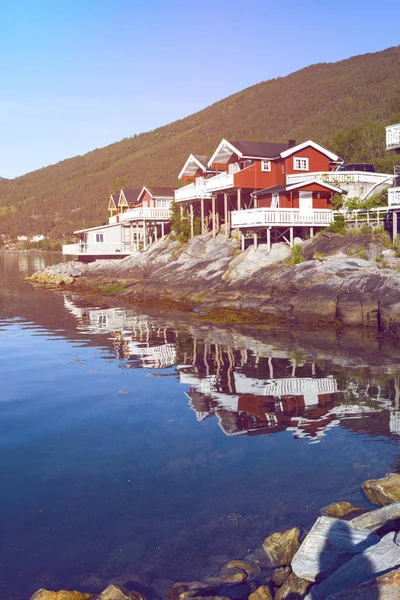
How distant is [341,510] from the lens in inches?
394

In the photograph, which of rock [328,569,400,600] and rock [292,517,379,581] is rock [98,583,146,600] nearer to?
rock [292,517,379,581]

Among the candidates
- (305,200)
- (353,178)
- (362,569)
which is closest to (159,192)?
(305,200)

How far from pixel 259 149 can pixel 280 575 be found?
1674 inches

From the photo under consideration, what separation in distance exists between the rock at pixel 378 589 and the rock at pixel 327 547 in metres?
1.57

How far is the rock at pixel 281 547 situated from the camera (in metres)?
8.68

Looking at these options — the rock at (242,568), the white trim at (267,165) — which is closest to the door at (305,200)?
the white trim at (267,165)

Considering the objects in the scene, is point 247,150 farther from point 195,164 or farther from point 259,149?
point 195,164

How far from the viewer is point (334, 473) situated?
1188cm

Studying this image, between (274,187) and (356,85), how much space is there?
124632 millimetres

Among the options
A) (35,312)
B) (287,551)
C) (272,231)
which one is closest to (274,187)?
(272,231)

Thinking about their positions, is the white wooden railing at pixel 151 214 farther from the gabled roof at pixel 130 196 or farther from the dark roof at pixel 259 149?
the dark roof at pixel 259 149

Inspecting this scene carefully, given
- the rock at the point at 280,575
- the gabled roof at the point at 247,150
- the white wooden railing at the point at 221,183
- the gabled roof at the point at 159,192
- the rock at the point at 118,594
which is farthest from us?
the gabled roof at the point at 159,192

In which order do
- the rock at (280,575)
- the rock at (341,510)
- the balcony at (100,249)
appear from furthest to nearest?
the balcony at (100,249), the rock at (341,510), the rock at (280,575)

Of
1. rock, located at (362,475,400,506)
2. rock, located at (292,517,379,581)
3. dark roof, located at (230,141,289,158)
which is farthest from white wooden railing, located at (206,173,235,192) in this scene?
rock, located at (292,517,379,581)
